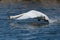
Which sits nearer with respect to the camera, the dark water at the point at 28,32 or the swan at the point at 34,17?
the dark water at the point at 28,32

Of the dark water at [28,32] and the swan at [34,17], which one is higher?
the swan at [34,17]

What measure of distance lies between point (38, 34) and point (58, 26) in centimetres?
184

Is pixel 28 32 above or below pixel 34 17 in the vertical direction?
below

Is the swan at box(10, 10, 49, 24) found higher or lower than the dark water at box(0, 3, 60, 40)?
higher

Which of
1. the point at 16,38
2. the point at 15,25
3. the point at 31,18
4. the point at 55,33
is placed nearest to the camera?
the point at 16,38

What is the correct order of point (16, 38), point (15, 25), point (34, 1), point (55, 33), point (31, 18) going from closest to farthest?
point (16, 38) < point (55, 33) < point (15, 25) < point (31, 18) < point (34, 1)

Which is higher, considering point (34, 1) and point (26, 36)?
point (34, 1)

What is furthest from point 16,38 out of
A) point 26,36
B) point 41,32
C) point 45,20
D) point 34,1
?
point 34,1

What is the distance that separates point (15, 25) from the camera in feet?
41.2

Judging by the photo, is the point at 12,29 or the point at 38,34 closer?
the point at 38,34

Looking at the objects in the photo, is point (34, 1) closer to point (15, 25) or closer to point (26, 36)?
point (15, 25)

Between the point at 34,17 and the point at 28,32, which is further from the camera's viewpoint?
the point at 34,17

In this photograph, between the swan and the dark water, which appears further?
the swan

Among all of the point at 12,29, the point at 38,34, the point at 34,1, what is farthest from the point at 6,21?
the point at 34,1
